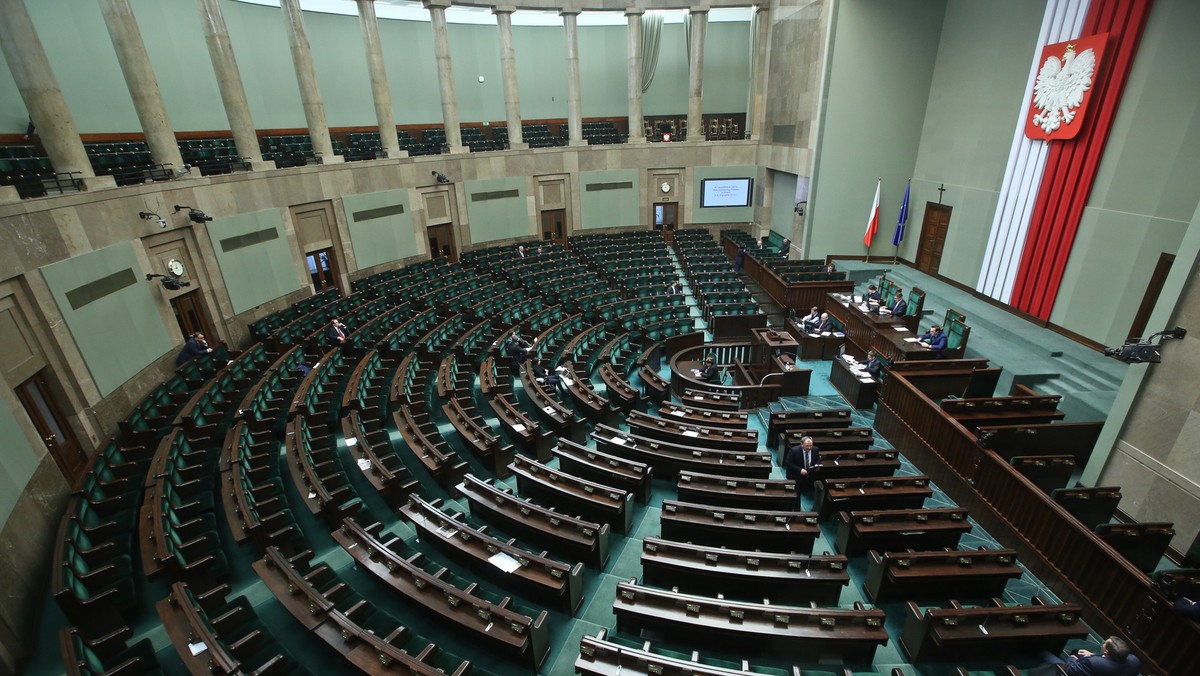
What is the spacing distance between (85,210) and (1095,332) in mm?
17957

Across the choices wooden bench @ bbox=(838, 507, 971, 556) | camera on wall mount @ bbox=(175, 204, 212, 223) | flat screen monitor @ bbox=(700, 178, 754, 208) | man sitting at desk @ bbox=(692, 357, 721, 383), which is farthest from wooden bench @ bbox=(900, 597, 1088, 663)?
flat screen monitor @ bbox=(700, 178, 754, 208)

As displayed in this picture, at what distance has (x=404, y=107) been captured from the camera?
813 inches

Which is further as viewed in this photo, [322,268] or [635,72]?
[635,72]

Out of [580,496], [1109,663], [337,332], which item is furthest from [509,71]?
[1109,663]

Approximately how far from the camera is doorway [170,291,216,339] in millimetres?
10320

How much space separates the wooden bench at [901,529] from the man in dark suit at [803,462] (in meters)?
0.91

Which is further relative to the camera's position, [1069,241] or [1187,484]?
[1069,241]

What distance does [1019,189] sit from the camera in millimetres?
11547

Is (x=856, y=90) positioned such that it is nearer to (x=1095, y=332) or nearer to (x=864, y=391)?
(x=1095, y=332)

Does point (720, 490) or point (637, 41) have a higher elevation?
point (637, 41)

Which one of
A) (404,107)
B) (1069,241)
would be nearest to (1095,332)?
(1069,241)

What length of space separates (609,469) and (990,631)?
3858 mm

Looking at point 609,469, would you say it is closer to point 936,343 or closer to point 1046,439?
point 1046,439

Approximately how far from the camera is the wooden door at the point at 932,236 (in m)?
14.2
